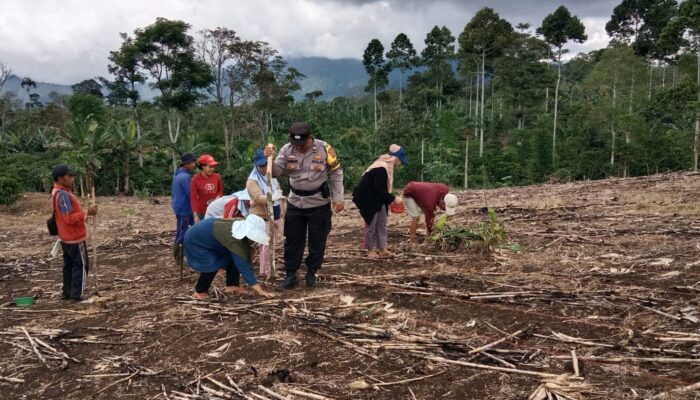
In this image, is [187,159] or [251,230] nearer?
[251,230]

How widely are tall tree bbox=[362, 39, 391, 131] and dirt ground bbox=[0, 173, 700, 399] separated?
106 feet

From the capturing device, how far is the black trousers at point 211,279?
16.6 feet

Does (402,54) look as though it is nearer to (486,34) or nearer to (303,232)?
(486,34)

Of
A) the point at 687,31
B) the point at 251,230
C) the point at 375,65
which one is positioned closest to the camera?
the point at 251,230

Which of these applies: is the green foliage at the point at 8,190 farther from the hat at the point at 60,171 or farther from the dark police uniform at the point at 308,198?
the dark police uniform at the point at 308,198

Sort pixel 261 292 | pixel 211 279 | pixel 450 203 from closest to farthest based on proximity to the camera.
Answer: pixel 261 292
pixel 211 279
pixel 450 203

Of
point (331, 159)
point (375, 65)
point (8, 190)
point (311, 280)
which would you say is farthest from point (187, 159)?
point (375, 65)

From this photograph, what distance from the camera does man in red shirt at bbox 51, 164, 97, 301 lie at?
5.18 meters

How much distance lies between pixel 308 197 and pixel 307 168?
0.96 ft

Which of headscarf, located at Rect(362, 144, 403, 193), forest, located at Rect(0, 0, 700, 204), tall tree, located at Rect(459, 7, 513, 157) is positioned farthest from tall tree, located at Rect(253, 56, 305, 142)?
headscarf, located at Rect(362, 144, 403, 193)

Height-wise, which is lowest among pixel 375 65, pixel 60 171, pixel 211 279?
pixel 211 279

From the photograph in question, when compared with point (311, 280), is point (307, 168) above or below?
above

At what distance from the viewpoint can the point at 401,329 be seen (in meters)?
3.93

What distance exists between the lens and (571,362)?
3.19 meters
